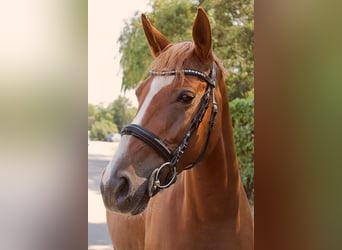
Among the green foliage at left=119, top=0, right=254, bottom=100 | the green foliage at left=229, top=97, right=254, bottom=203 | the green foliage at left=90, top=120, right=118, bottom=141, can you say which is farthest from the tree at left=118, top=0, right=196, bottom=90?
the green foliage at left=229, top=97, right=254, bottom=203

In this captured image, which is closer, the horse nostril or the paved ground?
the horse nostril

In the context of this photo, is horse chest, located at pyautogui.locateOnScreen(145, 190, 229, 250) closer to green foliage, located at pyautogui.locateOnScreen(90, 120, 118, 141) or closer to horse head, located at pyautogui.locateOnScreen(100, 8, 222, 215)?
horse head, located at pyautogui.locateOnScreen(100, 8, 222, 215)

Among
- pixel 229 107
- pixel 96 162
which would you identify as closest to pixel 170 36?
pixel 229 107

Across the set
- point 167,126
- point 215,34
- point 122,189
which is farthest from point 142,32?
point 122,189

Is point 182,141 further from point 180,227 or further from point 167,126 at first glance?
point 180,227

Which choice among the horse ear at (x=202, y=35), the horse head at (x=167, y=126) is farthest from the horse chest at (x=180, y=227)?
the horse ear at (x=202, y=35)

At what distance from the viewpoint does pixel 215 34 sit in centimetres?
91

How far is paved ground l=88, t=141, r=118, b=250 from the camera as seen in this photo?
0.96 metres

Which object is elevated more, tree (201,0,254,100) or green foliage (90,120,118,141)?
tree (201,0,254,100)

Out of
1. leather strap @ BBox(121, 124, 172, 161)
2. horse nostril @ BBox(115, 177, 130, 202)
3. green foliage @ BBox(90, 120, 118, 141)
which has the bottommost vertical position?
horse nostril @ BBox(115, 177, 130, 202)

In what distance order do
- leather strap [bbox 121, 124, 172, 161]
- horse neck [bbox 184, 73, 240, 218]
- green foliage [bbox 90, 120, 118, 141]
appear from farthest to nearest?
green foliage [bbox 90, 120, 118, 141]
horse neck [bbox 184, 73, 240, 218]
leather strap [bbox 121, 124, 172, 161]

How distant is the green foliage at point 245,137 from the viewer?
3.06 feet
